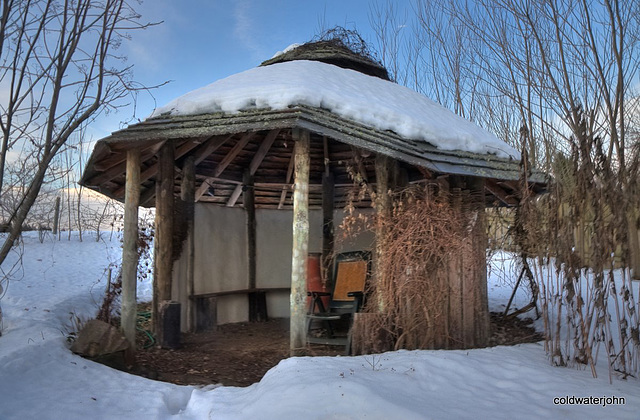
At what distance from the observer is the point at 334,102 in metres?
4.90

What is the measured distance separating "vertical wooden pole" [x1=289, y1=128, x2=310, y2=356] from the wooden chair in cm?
140

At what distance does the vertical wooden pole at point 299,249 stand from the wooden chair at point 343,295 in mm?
1404

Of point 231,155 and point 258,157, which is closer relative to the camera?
point 231,155

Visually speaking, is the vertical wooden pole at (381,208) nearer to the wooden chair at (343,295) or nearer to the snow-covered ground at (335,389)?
the snow-covered ground at (335,389)

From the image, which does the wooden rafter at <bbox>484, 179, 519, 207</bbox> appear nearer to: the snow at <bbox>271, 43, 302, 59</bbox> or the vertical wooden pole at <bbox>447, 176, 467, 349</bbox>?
the vertical wooden pole at <bbox>447, 176, 467, 349</bbox>

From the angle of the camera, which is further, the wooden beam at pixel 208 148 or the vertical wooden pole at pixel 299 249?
the wooden beam at pixel 208 148

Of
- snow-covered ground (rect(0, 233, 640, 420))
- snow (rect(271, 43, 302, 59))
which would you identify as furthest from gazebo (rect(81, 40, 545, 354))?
snow-covered ground (rect(0, 233, 640, 420))

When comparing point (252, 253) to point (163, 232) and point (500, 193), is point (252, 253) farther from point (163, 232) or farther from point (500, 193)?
point (500, 193)

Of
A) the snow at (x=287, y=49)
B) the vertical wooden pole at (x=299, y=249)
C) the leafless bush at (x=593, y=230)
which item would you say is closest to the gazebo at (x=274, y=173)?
the vertical wooden pole at (x=299, y=249)

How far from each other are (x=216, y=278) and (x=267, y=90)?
3.64m

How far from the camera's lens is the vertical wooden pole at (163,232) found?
5.59 meters

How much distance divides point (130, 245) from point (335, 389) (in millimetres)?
3226

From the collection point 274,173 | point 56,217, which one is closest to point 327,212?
point 274,173

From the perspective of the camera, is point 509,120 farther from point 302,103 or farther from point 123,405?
point 123,405
